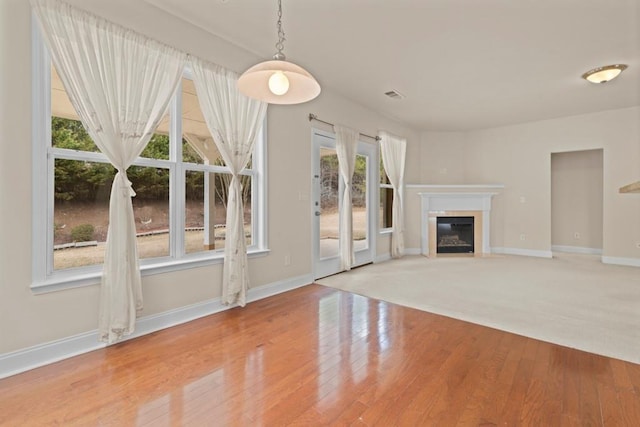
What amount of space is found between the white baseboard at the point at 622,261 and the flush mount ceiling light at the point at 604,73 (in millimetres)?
3403

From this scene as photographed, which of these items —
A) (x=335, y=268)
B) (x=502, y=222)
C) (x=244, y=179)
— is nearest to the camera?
(x=244, y=179)

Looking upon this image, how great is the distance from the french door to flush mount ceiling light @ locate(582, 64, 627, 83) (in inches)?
119

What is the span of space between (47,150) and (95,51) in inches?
32.1

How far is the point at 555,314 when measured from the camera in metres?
3.02

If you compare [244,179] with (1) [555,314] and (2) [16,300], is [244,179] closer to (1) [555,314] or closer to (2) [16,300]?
(2) [16,300]

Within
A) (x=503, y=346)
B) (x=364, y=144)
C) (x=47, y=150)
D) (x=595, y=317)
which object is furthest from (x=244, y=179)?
(x=595, y=317)

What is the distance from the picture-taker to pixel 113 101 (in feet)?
7.75

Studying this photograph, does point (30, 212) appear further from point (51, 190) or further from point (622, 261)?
point (622, 261)

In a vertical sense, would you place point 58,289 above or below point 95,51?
below

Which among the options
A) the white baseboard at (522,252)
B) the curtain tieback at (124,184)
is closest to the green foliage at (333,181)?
the curtain tieback at (124,184)

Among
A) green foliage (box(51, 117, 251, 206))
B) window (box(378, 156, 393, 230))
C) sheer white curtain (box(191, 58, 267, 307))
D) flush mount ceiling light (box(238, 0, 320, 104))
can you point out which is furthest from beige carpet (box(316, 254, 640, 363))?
flush mount ceiling light (box(238, 0, 320, 104))

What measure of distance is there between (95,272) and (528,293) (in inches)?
178

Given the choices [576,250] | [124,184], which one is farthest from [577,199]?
[124,184]

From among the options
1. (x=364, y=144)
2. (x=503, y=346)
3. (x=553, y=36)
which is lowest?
(x=503, y=346)
